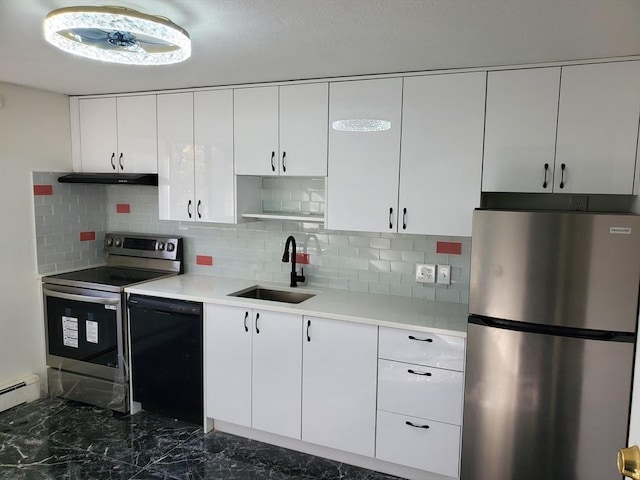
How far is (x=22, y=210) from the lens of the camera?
3.39 metres

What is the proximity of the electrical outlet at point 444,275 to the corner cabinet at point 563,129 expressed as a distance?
0.61 m

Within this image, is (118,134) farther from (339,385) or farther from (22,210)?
(339,385)

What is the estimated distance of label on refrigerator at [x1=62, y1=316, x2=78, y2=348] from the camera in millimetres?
3426

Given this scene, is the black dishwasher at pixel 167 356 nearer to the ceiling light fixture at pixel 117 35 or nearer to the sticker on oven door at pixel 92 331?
the sticker on oven door at pixel 92 331

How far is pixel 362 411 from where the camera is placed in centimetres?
266

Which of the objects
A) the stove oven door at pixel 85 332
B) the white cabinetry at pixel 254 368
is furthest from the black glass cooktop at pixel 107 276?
the white cabinetry at pixel 254 368

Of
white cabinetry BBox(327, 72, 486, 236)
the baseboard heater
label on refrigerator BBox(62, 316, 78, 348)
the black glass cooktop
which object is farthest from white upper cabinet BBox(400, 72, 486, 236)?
the baseboard heater

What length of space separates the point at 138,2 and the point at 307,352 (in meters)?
1.95

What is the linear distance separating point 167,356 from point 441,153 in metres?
2.18

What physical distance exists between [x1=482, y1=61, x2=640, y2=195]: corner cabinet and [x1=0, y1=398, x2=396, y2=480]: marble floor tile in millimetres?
1893

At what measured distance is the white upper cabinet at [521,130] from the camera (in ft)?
7.94

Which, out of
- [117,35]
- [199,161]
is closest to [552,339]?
[117,35]

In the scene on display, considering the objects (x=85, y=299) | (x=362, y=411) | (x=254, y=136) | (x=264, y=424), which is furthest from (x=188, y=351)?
(x=254, y=136)

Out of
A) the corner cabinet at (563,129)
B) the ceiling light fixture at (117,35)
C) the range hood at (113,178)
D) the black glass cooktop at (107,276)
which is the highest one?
the ceiling light fixture at (117,35)
